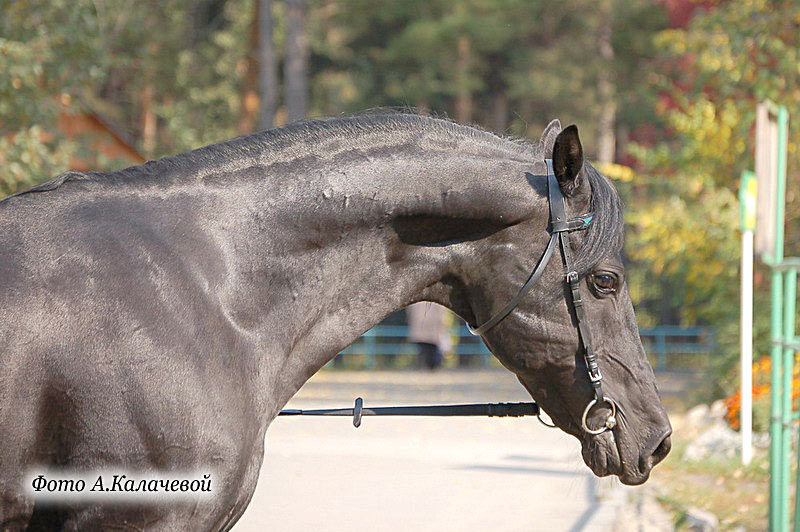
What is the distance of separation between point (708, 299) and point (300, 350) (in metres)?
12.9

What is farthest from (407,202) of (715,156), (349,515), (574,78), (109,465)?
(574,78)

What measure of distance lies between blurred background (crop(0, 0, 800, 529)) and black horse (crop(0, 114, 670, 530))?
594 millimetres

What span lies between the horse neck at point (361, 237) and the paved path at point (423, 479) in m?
0.97

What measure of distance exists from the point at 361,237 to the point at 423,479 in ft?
20.2

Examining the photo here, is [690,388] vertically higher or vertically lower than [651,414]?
higher

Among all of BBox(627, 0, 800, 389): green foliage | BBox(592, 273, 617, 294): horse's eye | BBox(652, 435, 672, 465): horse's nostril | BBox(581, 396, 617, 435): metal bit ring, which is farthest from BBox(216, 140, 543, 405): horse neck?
BBox(627, 0, 800, 389): green foliage

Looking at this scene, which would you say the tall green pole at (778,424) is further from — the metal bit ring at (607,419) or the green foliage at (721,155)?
the green foliage at (721,155)

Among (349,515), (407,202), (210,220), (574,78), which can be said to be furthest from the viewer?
(574,78)

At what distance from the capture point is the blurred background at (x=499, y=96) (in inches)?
428

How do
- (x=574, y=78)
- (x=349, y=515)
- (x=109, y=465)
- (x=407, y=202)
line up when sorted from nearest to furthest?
(x=109, y=465), (x=407, y=202), (x=349, y=515), (x=574, y=78)

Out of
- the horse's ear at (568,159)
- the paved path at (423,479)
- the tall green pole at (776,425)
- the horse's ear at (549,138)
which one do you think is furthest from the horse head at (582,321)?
the tall green pole at (776,425)

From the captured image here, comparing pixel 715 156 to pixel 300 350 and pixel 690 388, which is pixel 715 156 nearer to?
pixel 690 388

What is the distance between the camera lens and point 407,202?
Answer: 2.99 meters

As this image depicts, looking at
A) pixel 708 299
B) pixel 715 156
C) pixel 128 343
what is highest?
pixel 715 156
